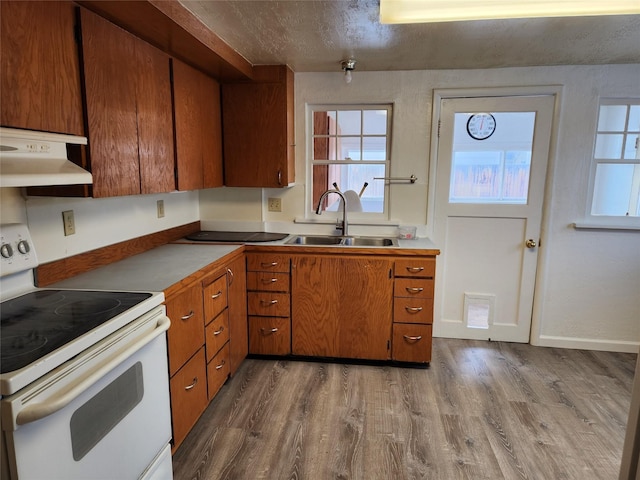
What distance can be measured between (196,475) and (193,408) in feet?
0.98

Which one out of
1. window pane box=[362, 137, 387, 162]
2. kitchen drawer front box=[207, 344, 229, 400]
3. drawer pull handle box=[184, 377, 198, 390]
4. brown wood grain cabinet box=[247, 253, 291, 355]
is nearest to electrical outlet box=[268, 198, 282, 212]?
brown wood grain cabinet box=[247, 253, 291, 355]

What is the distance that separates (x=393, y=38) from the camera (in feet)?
7.42

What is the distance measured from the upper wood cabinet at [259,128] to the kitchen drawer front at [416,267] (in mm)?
1060

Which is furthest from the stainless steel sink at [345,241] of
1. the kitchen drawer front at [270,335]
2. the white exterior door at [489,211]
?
the kitchen drawer front at [270,335]

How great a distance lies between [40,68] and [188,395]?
1488 mm

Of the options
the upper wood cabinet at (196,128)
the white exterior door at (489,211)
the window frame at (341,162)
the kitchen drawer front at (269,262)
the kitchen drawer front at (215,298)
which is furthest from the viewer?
the window frame at (341,162)

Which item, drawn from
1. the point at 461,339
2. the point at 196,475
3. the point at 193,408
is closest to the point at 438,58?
the point at 461,339

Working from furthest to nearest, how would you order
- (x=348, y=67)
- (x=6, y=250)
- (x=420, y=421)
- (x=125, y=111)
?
(x=348, y=67), (x=420, y=421), (x=125, y=111), (x=6, y=250)

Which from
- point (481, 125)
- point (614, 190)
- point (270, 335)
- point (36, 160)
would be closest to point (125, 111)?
point (36, 160)

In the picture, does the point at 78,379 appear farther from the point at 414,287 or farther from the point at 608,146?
the point at 608,146

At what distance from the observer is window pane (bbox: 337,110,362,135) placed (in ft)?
10.3

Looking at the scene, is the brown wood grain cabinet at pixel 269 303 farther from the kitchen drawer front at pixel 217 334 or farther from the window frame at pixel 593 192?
the window frame at pixel 593 192

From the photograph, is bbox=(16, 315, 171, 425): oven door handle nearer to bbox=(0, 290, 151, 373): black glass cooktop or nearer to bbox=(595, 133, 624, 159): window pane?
bbox=(0, 290, 151, 373): black glass cooktop

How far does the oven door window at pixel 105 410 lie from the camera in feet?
3.72
